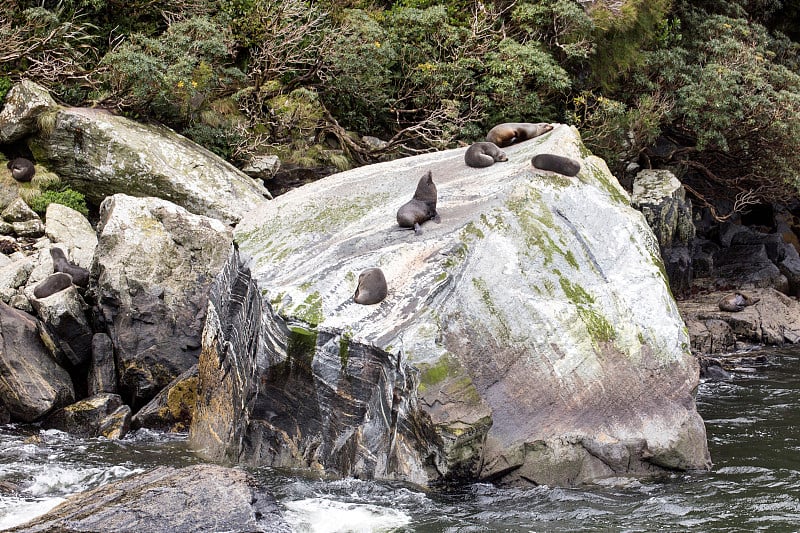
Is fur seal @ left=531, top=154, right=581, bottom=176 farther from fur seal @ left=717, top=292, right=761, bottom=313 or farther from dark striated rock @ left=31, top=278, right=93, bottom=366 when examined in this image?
fur seal @ left=717, top=292, right=761, bottom=313

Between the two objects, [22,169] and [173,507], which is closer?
[173,507]

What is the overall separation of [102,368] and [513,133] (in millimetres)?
6806

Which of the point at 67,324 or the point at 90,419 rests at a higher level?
the point at 67,324

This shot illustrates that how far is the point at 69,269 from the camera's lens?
1153 centimetres

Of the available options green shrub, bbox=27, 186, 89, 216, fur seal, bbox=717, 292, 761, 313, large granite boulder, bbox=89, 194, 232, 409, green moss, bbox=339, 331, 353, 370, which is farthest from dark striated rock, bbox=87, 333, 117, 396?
fur seal, bbox=717, 292, 761, 313

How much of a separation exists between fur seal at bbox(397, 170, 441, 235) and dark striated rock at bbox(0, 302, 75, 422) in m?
4.99

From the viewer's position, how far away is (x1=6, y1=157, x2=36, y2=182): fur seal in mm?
14055

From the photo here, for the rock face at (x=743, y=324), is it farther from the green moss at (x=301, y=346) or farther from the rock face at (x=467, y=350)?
the green moss at (x=301, y=346)

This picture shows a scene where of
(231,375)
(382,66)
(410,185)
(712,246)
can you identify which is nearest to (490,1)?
(382,66)

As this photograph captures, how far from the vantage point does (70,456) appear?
8.55m

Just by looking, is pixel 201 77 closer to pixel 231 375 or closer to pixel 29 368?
pixel 29 368

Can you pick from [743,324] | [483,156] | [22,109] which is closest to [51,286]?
[22,109]

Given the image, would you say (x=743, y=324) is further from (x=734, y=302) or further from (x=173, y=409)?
(x=173, y=409)

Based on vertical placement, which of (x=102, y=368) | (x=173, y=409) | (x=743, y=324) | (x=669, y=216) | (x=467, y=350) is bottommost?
(x=743, y=324)
